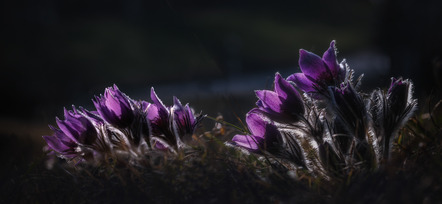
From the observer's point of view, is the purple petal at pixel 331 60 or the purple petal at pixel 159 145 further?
the purple petal at pixel 159 145

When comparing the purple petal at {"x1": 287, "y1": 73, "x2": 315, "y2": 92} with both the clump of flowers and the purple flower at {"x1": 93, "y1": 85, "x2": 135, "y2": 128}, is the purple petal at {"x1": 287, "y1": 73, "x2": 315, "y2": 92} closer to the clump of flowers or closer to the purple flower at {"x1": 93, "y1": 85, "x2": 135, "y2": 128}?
the clump of flowers

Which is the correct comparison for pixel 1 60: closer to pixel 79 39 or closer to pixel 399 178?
pixel 79 39

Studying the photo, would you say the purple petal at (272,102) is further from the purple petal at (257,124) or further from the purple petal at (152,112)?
the purple petal at (152,112)

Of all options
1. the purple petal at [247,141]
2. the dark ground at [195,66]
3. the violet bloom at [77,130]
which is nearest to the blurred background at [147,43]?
the dark ground at [195,66]

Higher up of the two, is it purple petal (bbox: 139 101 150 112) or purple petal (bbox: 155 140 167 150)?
purple petal (bbox: 139 101 150 112)

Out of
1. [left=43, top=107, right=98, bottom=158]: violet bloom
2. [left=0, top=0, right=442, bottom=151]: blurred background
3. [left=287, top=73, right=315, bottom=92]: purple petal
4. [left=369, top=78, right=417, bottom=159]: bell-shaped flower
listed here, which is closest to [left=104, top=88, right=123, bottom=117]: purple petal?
[left=43, top=107, right=98, bottom=158]: violet bloom

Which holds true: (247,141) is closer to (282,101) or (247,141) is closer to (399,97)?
(282,101)

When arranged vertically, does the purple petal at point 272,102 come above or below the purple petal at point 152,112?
below

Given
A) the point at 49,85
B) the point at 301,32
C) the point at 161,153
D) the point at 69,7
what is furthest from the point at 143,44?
the point at 161,153
